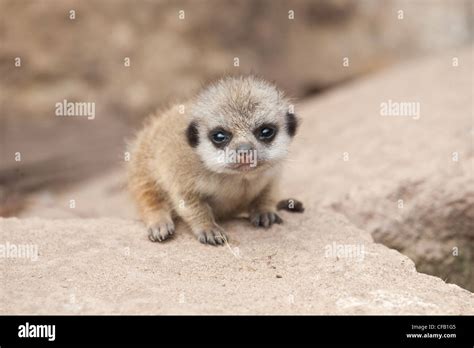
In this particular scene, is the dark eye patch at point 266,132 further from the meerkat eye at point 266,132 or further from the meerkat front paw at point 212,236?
the meerkat front paw at point 212,236

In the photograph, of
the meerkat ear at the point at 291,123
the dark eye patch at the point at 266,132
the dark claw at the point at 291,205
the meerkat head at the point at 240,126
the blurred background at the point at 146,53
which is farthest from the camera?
the blurred background at the point at 146,53

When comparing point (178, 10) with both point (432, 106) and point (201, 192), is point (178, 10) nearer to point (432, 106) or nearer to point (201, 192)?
point (432, 106)

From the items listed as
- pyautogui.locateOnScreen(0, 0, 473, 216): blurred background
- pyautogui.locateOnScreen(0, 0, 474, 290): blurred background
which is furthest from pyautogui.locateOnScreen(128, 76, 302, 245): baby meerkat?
pyautogui.locateOnScreen(0, 0, 473, 216): blurred background

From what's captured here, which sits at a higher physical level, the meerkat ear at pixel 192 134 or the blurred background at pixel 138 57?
the blurred background at pixel 138 57

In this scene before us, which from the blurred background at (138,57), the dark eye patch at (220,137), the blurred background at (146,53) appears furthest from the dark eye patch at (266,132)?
the blurred background at (146,53)

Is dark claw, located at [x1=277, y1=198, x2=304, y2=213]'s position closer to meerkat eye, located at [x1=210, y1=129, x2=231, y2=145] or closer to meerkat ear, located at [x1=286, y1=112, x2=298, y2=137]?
meerkat ear, located at [x1=286, y1=112, x2=298, y2=137]

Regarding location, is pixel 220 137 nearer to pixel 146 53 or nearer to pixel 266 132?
pixel 266 132

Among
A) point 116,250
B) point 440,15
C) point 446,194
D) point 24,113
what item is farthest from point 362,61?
point 116,250
